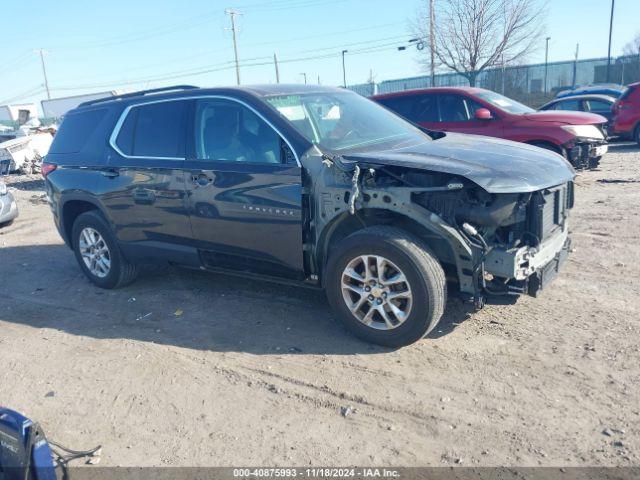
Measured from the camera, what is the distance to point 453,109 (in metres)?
9.90

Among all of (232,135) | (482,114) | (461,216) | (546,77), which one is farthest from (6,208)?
(546,77)

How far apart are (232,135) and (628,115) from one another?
1262cm

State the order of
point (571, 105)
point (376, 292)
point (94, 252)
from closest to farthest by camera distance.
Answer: point (376, 292) < point (94, 252) < point (571, 105)

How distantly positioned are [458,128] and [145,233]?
642 cm

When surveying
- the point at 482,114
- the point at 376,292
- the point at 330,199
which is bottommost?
the point at 376,292

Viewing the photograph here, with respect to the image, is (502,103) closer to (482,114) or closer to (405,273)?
(482,114)

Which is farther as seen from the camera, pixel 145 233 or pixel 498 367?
pixel 145 233

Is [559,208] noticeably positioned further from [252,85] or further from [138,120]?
[138,120]

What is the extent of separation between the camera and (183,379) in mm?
3852

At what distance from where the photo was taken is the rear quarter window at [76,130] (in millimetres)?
5727

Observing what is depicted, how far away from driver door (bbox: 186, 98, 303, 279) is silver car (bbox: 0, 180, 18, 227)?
6358 millimetres

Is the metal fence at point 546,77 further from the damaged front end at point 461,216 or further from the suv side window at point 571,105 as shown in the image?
the damaged front end at point 461,216

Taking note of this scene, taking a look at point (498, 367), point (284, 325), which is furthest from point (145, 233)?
point (498, 367)

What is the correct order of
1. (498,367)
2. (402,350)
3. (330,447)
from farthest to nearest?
1. (402,350)
2. (498,367)
3. (330,447)
